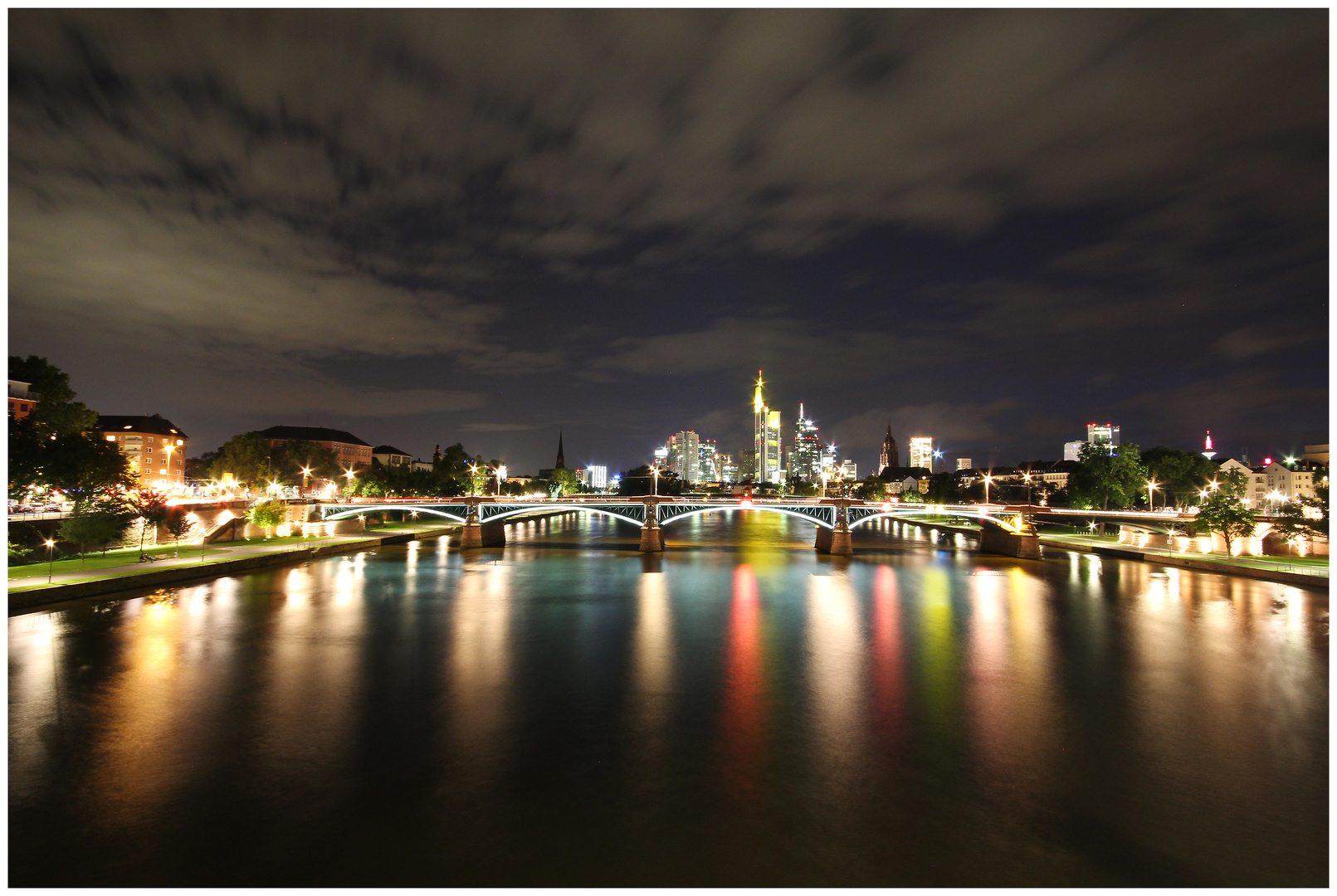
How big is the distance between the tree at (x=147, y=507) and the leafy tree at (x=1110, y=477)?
96055mm

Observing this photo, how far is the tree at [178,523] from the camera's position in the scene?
50616 millimetres

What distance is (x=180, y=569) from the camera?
123 ft

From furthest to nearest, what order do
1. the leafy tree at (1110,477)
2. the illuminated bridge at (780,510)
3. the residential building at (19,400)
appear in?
the leafy tree at (1110,477)
the residential building at (19,400)
the illuminated bridge at (780,510)

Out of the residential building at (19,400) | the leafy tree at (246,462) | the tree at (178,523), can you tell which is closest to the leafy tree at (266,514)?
the tree at (178,523)

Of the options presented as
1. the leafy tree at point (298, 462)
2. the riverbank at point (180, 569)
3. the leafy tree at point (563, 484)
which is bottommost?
the riverbank at point (180, 569)

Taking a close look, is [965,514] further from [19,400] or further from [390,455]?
[390,455]

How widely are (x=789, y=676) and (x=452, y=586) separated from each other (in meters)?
26.8

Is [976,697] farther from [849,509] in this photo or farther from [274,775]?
[849,509]

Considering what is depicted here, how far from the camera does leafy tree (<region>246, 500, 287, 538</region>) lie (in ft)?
188

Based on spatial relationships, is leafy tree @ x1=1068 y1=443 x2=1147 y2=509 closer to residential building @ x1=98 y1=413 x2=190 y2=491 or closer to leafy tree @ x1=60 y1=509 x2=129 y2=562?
leafy tree @ x1=60 y1=509 x2=129 y2=562

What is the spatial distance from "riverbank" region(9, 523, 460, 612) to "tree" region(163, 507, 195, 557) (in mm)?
3560

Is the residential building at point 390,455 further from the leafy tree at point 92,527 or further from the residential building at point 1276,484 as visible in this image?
the residential building at point 1276,484

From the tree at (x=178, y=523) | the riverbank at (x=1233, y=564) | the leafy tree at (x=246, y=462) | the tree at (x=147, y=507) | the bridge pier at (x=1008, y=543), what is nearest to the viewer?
the riverbank at (x=1233, y=564)

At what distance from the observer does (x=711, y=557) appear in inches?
2405
